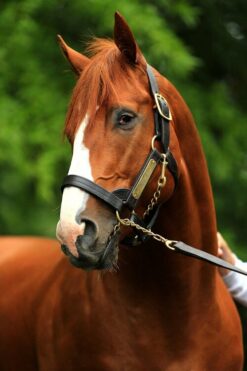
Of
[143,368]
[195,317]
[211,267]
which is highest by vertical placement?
[211,267]

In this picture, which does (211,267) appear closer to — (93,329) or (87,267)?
(93,329)

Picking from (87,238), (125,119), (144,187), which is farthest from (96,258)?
(125,119)

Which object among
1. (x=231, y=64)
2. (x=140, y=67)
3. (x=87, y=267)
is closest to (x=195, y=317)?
(x=87, y=267)

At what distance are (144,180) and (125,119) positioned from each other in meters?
0.24

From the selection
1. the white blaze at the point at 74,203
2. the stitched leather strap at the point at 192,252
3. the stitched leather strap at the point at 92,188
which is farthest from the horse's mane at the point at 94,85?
the stitched leather strap at the point at 192,252

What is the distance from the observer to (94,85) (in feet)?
9.68

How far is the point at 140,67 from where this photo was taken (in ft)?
10.2

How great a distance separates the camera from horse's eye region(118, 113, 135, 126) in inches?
115

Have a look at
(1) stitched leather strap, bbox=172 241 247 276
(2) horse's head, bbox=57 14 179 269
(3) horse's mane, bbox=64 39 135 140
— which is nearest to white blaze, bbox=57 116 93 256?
(2) horse's head, bbox=57 14 179 269

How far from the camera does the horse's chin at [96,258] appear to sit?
9.18 feet

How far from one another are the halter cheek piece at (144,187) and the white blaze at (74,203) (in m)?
0.02

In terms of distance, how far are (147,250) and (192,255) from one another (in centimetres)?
27

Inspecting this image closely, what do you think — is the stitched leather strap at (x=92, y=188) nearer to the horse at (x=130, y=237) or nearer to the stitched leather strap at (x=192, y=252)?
the horse at (x=130, y=237)

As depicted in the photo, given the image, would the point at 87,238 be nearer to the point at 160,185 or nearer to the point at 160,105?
the point at 160,185
